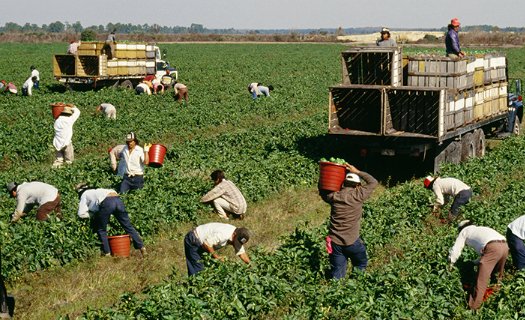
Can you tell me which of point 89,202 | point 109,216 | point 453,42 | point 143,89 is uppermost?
point 453,42

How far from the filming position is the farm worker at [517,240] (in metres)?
7.50

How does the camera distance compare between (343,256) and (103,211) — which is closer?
(343,256)

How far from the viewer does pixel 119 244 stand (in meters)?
9.46

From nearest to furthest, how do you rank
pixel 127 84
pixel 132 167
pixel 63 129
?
1. pixel 132 167
2. pixel 63 129
3. pixel 127 84

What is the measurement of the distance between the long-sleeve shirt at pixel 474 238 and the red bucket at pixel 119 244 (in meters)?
5.29

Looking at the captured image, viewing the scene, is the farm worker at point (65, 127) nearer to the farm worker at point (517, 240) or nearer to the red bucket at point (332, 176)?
the red bucket at point (332, 176)

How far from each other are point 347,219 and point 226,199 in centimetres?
417


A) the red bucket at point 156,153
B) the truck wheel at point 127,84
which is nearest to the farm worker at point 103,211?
the red bucket at point 156,153

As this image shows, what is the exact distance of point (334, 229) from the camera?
7547mm

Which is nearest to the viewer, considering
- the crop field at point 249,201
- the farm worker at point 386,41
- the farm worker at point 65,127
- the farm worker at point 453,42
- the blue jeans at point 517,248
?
the crop field at point 249,201

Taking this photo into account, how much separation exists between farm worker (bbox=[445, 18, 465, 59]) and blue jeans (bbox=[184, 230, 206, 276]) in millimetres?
8403

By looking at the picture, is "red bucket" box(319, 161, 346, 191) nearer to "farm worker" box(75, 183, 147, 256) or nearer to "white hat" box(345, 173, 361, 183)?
"white hat" box(345, 173, 361, 183)

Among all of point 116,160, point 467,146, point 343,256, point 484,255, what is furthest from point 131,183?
point 467,146

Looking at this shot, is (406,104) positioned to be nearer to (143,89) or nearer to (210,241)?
(210,241)
